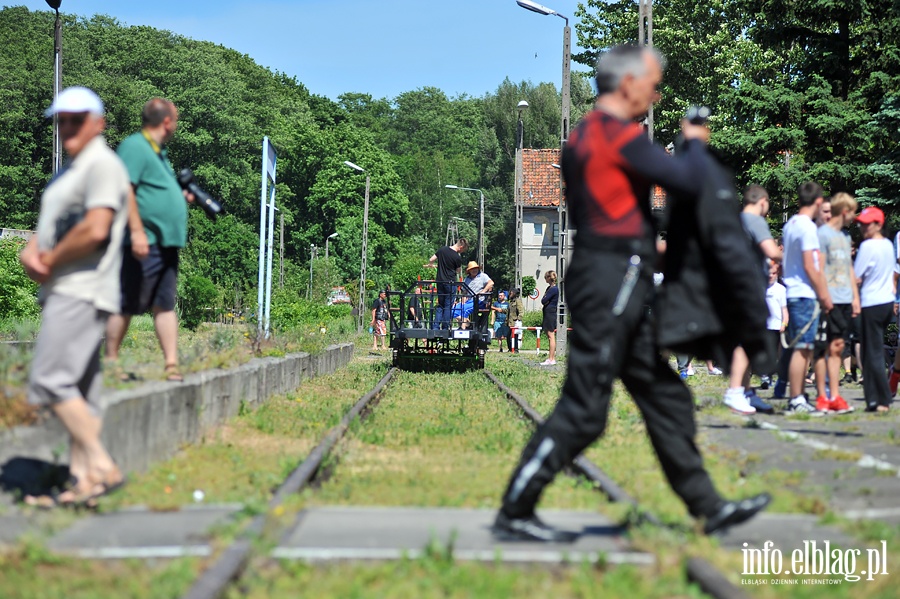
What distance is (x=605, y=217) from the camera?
17.9ft

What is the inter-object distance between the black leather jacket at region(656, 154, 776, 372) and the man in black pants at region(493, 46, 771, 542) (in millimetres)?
112

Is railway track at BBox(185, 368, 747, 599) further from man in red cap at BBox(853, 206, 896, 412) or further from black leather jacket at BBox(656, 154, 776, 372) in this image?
man in red cap at BBox(853, 206, 896, 412)

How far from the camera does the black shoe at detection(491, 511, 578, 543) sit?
5527 millimetres

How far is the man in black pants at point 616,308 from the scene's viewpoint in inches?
212

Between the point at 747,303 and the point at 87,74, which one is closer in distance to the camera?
the point at 747,303

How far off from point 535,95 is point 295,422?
90.1 meters

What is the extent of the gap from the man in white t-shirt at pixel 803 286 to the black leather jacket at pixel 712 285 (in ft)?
18.3

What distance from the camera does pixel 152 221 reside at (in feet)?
27.7

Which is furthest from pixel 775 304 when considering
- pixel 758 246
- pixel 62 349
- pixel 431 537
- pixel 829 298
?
pixel 62 349

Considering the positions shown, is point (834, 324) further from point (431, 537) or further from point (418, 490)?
point (431, 537)

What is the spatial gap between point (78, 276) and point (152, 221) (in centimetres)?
223

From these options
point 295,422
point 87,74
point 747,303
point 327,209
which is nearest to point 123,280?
point 295,422

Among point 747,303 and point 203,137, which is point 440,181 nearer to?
point 203,137

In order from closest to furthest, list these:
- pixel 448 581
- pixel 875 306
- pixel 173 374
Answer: pixel 448 581 → pixel 173 374 → pixel 875 306
